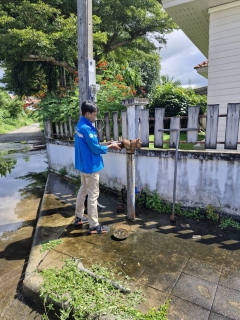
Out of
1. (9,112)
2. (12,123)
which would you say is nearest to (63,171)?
(12,123)

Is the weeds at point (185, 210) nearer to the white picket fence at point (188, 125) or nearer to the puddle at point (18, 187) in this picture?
the white picket fence at point (188, 125)

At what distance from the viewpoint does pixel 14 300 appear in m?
2.15

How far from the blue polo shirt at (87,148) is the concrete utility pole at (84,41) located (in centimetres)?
90

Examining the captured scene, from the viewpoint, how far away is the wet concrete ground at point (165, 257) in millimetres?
1921

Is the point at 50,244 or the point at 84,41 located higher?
the point at 84,41

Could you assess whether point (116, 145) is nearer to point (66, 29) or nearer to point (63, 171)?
point (63, 171)

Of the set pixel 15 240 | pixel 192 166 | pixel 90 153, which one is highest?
pixel 90 153

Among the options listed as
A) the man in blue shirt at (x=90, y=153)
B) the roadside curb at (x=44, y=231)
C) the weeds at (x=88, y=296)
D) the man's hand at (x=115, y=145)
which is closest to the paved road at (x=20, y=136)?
the roadside curb at (x=44, y=231)

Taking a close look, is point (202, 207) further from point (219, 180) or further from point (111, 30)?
point (111, 30)

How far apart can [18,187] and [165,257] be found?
4805 millimetres

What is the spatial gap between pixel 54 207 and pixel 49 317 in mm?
2430

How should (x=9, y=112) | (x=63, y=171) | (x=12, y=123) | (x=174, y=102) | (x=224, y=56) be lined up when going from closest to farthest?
(x=224, y=56)
(x=63, y=171)
(x=174, y=102)
(x=12, y=123)
(x=9, y=112)

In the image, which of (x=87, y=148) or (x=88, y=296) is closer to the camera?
(x=88, y=296)

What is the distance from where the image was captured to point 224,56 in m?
4.82
